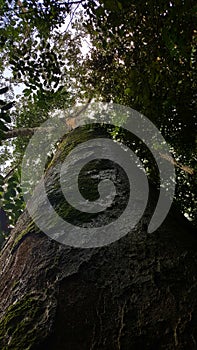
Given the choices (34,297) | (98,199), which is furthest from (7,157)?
(34,297)

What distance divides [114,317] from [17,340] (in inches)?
15.4

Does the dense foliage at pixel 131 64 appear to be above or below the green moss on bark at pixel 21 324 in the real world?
above

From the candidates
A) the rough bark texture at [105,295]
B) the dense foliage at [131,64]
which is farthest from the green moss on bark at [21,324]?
the dense foliage at [131,64]

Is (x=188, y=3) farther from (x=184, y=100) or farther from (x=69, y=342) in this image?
(x=69, y=342)

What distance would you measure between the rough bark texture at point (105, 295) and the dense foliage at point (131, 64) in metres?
0.82

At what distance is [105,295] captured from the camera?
1.46 m

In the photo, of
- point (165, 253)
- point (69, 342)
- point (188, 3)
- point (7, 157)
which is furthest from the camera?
point (7, 157)

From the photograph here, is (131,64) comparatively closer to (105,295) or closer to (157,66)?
(157,66)

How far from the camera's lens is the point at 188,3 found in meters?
1.92

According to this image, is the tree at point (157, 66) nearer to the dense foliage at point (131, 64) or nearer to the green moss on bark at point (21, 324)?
the dense foliage at point (131, 64)

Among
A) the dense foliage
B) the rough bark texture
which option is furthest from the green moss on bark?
the dense foliage

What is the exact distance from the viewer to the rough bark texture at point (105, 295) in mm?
1272

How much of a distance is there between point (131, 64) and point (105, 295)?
2241 millimetres

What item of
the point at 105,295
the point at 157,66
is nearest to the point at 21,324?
the point at 105,295
